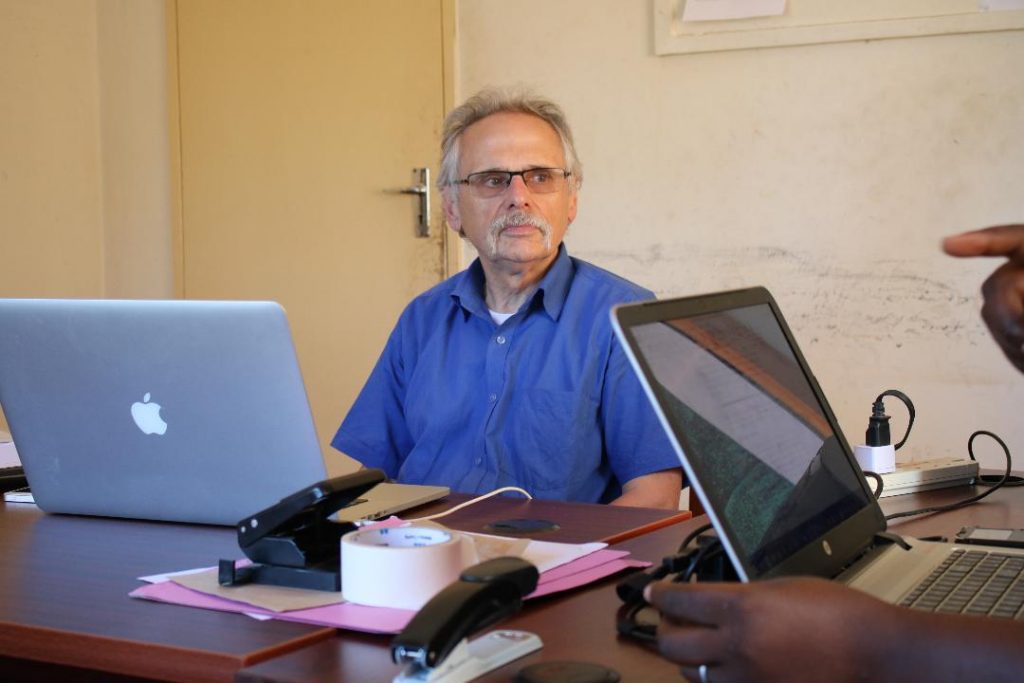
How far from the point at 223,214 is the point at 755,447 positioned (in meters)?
3.51

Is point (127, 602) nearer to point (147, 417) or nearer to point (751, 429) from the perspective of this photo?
point (147, 417)

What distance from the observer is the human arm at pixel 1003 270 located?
1.01 meters

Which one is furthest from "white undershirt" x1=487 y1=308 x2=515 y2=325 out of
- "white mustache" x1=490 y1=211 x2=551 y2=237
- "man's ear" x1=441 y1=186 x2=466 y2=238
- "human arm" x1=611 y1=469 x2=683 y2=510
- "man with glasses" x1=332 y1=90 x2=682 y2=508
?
"human arm" x1=611 y1=469 x2=683 y2=510

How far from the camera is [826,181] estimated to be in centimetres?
365

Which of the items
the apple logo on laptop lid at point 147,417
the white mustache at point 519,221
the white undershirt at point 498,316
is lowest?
the apple logo on laptop lid at point 147,417

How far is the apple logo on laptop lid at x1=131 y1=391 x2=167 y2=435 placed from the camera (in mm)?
1469

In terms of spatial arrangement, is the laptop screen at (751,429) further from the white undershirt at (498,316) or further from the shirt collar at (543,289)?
the white undershirt at (498,316)

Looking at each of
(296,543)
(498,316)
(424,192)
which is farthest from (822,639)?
(424,192)

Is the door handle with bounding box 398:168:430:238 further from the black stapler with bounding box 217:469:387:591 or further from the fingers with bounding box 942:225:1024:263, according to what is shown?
the fingers with bounding box 942:225:1024:263

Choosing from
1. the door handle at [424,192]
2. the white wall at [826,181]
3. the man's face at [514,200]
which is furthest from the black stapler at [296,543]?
the door handle at [424,192]

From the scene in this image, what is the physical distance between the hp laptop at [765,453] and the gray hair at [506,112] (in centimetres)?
120

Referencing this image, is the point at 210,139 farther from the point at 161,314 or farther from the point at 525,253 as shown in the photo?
the point at 161,314

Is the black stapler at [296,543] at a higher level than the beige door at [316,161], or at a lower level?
lower

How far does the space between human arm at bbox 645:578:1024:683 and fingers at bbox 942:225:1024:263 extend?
322 mm
